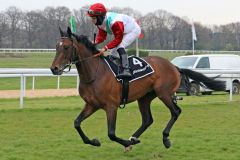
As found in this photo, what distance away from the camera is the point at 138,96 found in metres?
7.08

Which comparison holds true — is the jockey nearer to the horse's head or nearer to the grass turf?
the horse's head

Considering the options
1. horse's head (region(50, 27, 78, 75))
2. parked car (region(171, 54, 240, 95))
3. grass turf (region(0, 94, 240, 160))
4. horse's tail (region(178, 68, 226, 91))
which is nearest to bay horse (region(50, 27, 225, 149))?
horse's head (region(50, 27, 78, 75))

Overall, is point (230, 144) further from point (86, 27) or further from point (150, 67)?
point (86, 27)

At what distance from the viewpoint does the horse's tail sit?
8.36 m

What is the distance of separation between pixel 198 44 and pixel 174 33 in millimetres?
3159

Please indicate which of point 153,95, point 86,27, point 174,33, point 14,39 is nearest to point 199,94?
point 153,95

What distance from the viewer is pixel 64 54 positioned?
20.6 feet

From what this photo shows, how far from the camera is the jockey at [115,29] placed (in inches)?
262

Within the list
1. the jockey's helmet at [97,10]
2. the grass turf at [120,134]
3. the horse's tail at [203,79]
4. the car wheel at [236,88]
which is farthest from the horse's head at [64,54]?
the car wheel at [236,88]

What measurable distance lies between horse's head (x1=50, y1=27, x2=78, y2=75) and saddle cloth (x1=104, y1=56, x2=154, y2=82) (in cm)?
56

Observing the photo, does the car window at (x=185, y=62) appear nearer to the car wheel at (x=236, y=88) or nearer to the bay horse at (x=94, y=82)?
the car wheel at (x=236, y=88)

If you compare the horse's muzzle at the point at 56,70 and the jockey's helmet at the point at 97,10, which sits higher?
the jockey's helmet at the point at 97,10

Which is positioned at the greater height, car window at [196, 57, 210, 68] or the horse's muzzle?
the horse's muzzle

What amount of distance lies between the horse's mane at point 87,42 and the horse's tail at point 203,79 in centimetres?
191
